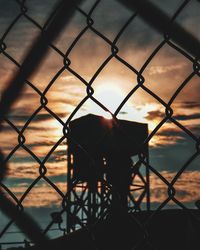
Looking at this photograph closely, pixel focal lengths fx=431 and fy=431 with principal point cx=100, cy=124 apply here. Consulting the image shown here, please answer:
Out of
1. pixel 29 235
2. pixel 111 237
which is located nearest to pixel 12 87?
pixel 29 235

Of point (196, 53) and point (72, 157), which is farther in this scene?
point (72, 157)

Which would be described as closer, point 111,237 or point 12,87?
point 12,87

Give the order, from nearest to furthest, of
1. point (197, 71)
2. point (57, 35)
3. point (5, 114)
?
point (197, 71), point (57, 35), point (5, 114)

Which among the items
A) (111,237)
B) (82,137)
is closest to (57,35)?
(111,237)

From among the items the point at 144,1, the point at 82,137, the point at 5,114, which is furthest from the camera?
the point at 82,137

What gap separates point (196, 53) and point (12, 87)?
0.76 m

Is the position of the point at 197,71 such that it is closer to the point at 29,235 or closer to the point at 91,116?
the point at 29,235

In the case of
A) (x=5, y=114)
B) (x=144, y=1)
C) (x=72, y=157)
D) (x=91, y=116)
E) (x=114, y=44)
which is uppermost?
(x=91, y=116)

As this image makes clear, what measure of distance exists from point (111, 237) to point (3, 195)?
510 centimetres

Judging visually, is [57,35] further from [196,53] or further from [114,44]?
[196,53]

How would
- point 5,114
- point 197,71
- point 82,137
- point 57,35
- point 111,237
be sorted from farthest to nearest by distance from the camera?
point 82,137 → point 111,237 → point 5,114 → point 57,35 → point 197,71

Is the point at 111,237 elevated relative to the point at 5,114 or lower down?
lower down

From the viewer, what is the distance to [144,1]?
154 cm

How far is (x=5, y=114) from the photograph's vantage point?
1814 mm
